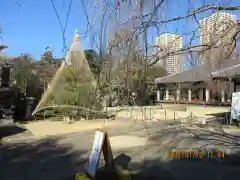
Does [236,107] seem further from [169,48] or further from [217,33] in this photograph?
[169,48]

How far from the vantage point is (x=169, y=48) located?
159 inches

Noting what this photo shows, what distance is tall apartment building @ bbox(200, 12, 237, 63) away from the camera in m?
4.29

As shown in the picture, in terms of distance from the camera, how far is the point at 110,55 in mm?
3398

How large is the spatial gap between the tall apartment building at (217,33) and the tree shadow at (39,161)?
426 centimetres

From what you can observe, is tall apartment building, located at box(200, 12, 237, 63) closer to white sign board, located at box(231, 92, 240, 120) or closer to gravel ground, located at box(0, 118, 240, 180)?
gravel ground, located at box(0, 118, 240, 180)

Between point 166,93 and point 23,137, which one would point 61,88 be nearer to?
point 23,137

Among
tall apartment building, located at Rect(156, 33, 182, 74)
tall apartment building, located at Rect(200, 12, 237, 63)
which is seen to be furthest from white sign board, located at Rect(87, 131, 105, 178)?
tall apartment building, located at Rect(200, 12, 237, 63)

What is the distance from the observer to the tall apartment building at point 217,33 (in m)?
4.29

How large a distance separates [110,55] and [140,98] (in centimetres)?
87

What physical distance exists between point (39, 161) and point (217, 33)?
639 centimetres

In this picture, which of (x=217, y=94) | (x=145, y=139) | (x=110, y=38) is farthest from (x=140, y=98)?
(x=217, y=94)

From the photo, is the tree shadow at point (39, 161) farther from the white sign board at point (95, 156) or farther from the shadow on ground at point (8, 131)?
the shadow on ground at point (8, 131)

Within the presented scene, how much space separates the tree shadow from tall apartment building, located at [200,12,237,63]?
14.0 ft

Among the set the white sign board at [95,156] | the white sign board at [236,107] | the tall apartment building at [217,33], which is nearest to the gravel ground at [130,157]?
the white sign board at [95,156]
